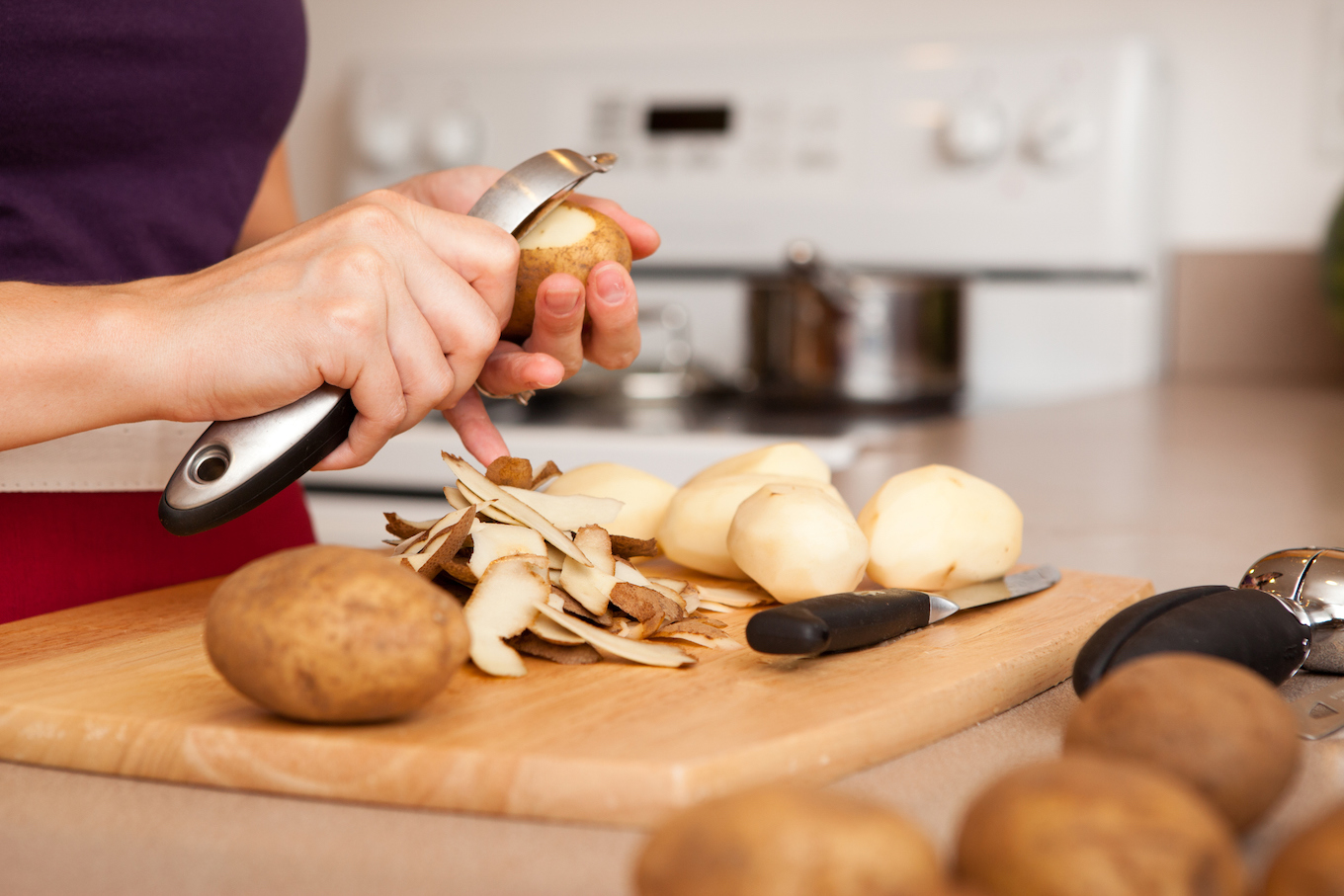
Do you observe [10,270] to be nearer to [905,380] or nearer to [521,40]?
[905,380]

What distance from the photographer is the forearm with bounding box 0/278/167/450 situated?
0.57 metres

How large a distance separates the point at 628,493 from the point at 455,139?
1.71 m

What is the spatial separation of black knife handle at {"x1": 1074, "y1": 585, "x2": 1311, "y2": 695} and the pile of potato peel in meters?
0.17

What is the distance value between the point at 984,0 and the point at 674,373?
3.22 ft

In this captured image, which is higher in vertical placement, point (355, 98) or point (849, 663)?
point (355, 98)

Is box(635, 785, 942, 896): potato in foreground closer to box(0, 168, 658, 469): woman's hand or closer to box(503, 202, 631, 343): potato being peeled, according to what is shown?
box(0, 168, 658, 469): woman's hand

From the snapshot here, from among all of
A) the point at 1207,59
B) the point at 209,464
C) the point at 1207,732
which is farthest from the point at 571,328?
the point at 1207,59

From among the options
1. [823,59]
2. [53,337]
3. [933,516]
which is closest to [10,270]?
[53,337]

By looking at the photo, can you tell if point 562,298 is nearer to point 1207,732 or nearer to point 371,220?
point 371,220

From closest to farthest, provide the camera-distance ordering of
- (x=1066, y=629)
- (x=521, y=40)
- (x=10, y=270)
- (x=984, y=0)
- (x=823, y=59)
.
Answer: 1. (x=1066, y=629)
2. (x=10, y=270)
3. (x=823, y=59)
4. (x=984, y=0)
5. (x=521, y=40)

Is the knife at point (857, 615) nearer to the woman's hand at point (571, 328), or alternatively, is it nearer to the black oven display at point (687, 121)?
the woman's hand at point (571, 328)

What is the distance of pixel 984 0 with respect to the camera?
2338 mm

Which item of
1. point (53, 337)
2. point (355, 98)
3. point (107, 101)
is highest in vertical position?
point (355, 98)

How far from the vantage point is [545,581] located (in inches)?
21.9
